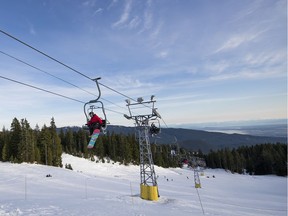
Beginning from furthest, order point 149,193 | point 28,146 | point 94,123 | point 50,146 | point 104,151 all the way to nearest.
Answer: point 104,151, point 50,146, point 28,146, point 149,193, point 94,123

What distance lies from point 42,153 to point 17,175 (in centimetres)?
2641

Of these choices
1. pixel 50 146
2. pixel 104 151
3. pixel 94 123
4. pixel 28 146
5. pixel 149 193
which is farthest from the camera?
pixel 104 151

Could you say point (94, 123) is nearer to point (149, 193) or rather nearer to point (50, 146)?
point (149, 193)

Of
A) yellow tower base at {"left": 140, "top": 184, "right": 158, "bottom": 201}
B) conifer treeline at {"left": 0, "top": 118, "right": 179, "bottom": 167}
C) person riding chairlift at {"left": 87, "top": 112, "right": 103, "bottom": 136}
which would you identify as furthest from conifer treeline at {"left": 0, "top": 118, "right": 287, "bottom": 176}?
person riding chairlift at {"left": 87, "top": 112, "right": 103, "bottom": 136}

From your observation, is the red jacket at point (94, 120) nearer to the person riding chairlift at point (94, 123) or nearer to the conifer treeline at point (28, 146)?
the person riding chairlift at point (94, 123)

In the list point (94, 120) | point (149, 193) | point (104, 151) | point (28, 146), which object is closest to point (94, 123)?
point (94, 120)

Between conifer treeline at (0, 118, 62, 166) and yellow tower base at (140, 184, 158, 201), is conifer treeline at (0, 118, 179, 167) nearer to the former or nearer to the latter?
conifer treeline at (0, 118, 62, 166)

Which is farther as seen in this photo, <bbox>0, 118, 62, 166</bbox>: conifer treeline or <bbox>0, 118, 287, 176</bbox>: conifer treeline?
<bbox>0, 118, 287, 176</bbox>: conifer treeline

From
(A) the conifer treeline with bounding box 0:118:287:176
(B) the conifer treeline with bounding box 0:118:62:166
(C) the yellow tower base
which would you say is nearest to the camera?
(C) the yellow tower base

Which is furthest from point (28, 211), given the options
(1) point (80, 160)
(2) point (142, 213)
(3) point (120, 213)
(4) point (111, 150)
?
(4) point (111, 150)

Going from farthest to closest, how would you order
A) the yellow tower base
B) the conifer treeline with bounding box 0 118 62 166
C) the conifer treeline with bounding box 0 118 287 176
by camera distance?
1. the conifer treeline with bounding box 0 118 287 176
2. the conifer treeline with bounding box 0 118 62 166
3. the yellow tower base

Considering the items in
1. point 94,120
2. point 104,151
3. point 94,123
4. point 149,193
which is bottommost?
point 149,193

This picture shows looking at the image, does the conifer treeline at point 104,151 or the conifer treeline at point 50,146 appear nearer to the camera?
the conifer treeline at point 50,146

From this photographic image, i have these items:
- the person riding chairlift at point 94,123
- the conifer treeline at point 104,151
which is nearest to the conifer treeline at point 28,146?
the conifer treeline at point 104,151
